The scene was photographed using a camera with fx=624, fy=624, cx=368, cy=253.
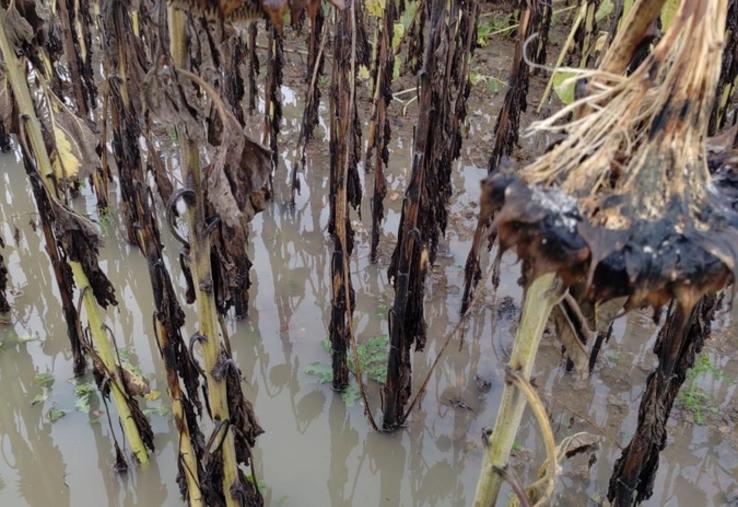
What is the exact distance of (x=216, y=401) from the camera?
1249mm

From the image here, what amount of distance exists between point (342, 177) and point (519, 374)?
131cm

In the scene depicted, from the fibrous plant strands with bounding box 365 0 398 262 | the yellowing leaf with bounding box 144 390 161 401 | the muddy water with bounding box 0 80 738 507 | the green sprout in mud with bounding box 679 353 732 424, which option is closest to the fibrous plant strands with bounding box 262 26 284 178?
the fibrous plant strands with bounding box 365 0 398 262

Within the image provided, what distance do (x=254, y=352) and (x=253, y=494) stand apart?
3.61 feet

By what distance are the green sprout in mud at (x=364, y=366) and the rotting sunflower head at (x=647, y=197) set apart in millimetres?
1882

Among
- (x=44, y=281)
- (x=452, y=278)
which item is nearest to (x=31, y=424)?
(x=44, y=281)

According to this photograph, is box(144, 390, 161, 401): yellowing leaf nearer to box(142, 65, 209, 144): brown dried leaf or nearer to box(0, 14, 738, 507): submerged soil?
box(0, 14, 738, 507): submerged soil

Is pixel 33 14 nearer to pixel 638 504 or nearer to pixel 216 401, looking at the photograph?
pixel 216 401

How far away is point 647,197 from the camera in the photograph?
494 millimetres

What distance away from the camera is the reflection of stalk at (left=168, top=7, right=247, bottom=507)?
882 millimetres

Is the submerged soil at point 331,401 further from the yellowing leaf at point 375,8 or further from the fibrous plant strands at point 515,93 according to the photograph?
the yellowing leaf at point 375,8

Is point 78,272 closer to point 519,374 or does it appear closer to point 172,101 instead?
point 172,101

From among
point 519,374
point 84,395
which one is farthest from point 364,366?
point 519,374

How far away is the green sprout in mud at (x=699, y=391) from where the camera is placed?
2262 millimetres

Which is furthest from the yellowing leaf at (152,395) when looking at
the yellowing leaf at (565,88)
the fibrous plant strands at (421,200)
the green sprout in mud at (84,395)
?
the yellowing leaf at (565,88)
